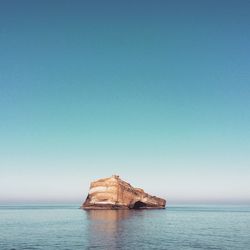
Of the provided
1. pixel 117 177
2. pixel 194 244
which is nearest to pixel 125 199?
pixel 117 177

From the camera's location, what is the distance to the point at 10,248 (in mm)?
54969

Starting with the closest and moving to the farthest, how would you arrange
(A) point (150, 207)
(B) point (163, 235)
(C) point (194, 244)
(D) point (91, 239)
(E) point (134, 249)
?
(E) point (134, 249) → (C) point (194, 244) → (D) point (91, 239) → (B) point (163, 235) → (A) point (150, 207)

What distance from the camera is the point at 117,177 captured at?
568 ft

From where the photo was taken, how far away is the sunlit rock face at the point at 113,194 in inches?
6693

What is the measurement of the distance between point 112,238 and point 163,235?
11.8 metres

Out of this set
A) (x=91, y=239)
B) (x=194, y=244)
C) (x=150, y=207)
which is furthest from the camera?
(x=150, y=207)

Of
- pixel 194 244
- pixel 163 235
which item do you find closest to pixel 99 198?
pixel 163 235

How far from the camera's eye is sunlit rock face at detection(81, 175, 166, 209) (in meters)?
170

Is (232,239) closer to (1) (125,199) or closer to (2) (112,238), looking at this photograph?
(2) (112,238)

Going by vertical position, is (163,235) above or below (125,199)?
below

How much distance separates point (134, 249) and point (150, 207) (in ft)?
474

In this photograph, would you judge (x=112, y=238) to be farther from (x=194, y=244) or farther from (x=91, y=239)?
(x=194, y=244)

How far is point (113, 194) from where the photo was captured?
557ft

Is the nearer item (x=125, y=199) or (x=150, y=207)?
(x=125, y=199)
